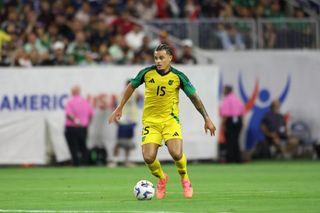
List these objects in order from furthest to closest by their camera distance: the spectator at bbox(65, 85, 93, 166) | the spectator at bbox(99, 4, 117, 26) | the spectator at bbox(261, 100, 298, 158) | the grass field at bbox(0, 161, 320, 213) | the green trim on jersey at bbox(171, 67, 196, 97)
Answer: the spectator at bbox(261, 100, 298, 158)
the spectator at bbox(99, 4, 117, 26)
the spectator at bbox(65, 85, 93, 166)
the green trim on jersey at bbox(171, 67, 196, 97)
the grass field at bbox(0, 161, 320, 213)

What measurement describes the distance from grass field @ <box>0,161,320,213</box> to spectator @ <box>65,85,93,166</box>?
107 cm

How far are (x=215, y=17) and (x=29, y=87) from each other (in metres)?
7.21

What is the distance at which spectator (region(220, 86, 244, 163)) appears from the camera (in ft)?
103

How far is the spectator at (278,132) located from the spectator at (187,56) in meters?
3.07

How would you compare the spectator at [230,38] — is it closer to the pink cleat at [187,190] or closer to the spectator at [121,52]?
the spectator at [121,52]

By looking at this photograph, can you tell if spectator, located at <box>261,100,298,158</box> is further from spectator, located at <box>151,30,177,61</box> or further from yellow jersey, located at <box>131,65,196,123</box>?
yellow jersey, located at <box>131,65,196,123</box>

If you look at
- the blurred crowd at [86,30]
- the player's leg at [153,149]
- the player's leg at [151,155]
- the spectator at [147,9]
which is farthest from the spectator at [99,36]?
the player's leg at [151,155]

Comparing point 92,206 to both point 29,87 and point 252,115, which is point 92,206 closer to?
point 29,87

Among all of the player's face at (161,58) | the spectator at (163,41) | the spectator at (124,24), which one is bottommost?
the player's face at (161,58)

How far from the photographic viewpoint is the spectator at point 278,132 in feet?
108

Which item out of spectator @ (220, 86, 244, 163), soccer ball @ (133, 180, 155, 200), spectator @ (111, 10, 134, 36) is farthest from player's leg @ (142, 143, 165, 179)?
spectator @ (111, 10, 134, 36)

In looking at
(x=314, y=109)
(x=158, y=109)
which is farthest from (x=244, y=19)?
(x=158, y=109)

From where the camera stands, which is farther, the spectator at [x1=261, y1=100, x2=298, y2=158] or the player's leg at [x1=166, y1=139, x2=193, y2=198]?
the spectator at [x1=261, y1=100, x2=298, y2=158]

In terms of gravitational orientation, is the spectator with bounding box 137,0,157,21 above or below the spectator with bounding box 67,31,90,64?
above
